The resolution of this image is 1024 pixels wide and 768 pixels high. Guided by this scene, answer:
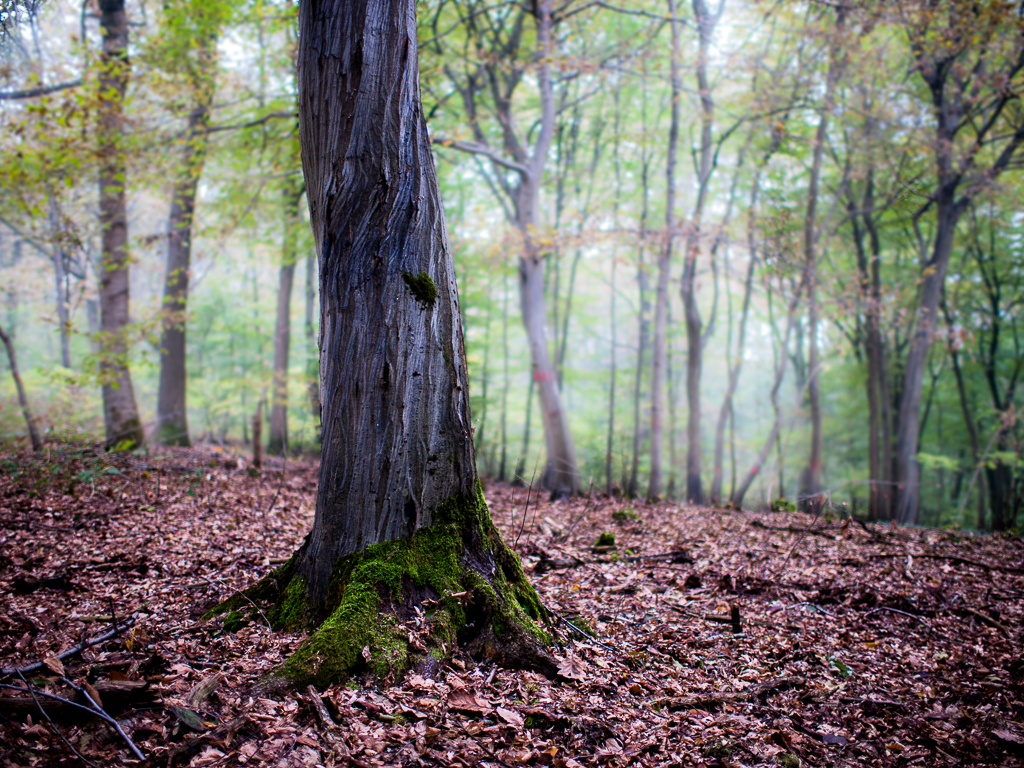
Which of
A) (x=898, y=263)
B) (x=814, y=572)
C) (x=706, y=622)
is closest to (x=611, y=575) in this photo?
(x=706, y=622)

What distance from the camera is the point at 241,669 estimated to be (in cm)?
246

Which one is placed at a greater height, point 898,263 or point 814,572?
point 898,263

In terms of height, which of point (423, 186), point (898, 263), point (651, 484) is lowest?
point (651, 484)

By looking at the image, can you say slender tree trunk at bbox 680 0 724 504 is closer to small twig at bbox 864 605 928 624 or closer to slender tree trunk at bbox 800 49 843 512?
slender tree trunk at bbox 800 49 843 512

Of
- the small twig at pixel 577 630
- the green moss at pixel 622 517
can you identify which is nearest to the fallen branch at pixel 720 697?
the small twig at pixel 577 630

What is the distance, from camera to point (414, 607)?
108 inches

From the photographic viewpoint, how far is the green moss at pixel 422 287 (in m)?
2.90

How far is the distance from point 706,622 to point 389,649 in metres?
2.21

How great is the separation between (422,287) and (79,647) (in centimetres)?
231

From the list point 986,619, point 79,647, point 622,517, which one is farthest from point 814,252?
point 79,647

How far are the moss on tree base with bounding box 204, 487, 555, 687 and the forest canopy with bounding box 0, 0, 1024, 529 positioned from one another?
138cm

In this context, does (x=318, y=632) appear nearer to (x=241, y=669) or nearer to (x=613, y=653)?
(x=241, y=669)

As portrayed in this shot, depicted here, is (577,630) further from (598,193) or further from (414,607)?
(598,193)

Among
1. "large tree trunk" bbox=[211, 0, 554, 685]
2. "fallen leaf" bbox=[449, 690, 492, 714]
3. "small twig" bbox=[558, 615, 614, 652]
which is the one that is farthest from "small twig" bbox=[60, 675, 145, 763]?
"small twig" bbox=[558, 615, 614, 652]
